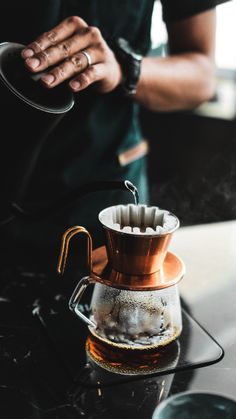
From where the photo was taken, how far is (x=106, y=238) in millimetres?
1034

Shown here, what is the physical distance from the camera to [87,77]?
1.33m

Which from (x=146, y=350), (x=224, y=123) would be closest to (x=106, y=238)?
(x=146, y=350)

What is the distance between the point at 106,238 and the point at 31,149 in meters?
0.36

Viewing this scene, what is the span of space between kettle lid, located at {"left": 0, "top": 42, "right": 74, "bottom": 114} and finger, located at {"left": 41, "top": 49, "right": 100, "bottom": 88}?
32 millimetres

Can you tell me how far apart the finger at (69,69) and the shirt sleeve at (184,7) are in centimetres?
48

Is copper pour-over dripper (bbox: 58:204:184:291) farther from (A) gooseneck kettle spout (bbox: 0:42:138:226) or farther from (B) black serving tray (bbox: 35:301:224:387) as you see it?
(B) black serving tray (bbox: 35:301:224:387)

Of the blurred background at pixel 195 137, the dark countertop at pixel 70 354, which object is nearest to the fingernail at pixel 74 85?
the dark countertop at pixel 70 354

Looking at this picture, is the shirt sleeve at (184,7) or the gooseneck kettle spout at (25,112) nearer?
the gooseneck kettle spout at (25,112)

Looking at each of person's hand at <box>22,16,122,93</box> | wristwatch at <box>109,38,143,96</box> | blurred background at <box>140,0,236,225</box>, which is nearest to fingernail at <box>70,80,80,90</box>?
person's hand at <box>22,16,122,93</box>

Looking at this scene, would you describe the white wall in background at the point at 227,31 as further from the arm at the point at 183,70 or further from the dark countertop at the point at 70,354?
the dark countertop at the point at 70,354

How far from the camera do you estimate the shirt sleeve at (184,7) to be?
1.73 meters

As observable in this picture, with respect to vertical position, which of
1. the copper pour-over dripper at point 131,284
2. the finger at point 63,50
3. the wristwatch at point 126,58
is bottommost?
the copper pour-over dripper at point 131,284

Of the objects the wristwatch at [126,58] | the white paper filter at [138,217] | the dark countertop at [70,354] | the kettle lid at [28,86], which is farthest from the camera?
the wristwatch at [126,58]

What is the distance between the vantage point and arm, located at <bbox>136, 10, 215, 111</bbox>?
180 centimetres
